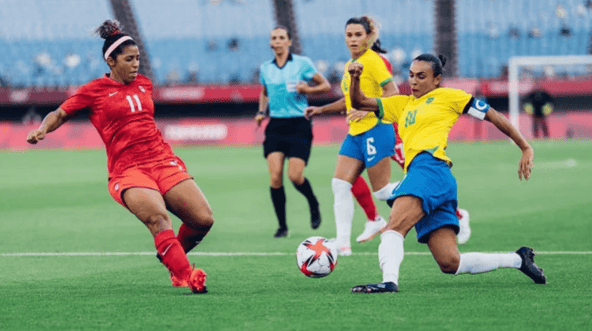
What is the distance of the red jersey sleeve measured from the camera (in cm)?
612

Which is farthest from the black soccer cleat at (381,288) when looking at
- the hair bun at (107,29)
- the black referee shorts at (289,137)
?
the black referee shorts at (289,137)

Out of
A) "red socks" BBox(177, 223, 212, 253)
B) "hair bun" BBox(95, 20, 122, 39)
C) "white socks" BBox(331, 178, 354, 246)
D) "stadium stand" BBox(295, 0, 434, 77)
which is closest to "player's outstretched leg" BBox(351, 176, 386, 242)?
"white socks" BBox(331, 178, 354, 246)

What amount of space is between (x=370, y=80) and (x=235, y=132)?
2430cm

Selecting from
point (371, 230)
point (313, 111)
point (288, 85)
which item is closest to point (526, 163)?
point (313, 111)

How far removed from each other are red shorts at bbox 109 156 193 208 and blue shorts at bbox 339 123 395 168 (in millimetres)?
2073

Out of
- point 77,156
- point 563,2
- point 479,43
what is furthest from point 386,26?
point 77,156

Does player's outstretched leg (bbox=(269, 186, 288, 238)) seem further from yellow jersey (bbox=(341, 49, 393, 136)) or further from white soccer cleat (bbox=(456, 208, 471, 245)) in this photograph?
white soccer cleat (bbox=(456, 208, 471, 245))

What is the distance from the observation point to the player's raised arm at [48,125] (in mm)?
5773

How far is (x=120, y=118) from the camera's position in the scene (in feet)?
20.4

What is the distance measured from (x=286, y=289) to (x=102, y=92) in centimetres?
186

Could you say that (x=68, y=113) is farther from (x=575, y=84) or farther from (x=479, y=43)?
(x=479, y=43)

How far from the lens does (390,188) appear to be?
8141 mm

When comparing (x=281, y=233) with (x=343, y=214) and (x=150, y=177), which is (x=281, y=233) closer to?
(x=343, y=214)

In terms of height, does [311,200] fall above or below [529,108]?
above
